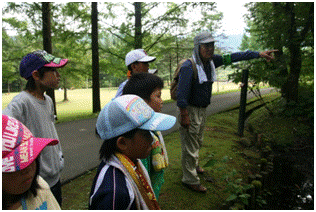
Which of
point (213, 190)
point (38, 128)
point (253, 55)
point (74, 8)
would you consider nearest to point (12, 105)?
point (38, 128)

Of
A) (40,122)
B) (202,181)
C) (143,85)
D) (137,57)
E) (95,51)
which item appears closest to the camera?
(143,85)

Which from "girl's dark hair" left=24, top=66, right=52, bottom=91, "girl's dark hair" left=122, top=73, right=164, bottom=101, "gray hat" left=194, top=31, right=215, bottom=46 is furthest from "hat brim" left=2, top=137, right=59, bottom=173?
"gray hat" left=194, top=31, right=215, bottom=46

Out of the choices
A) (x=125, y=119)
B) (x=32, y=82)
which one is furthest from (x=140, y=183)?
(x=32, y=82)

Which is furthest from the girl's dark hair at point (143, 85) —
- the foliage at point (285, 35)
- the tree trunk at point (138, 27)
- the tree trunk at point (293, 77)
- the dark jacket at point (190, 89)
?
the tree trunk at point (138, 27)

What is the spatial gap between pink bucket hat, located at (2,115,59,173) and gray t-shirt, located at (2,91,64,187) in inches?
33.8

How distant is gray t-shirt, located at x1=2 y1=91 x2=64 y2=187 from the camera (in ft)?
6.36

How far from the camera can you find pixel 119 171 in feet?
4.30

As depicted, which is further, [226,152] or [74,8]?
[74,8]

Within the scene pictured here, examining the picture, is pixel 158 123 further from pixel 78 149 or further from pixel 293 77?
pixel 293 77

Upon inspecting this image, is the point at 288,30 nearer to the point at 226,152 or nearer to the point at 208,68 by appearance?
the point at 226,152

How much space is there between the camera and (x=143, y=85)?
191cm

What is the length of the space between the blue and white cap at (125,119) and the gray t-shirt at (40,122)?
94 cm

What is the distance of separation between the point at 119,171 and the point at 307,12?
8231 millimetres

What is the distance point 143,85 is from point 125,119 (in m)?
0.63
